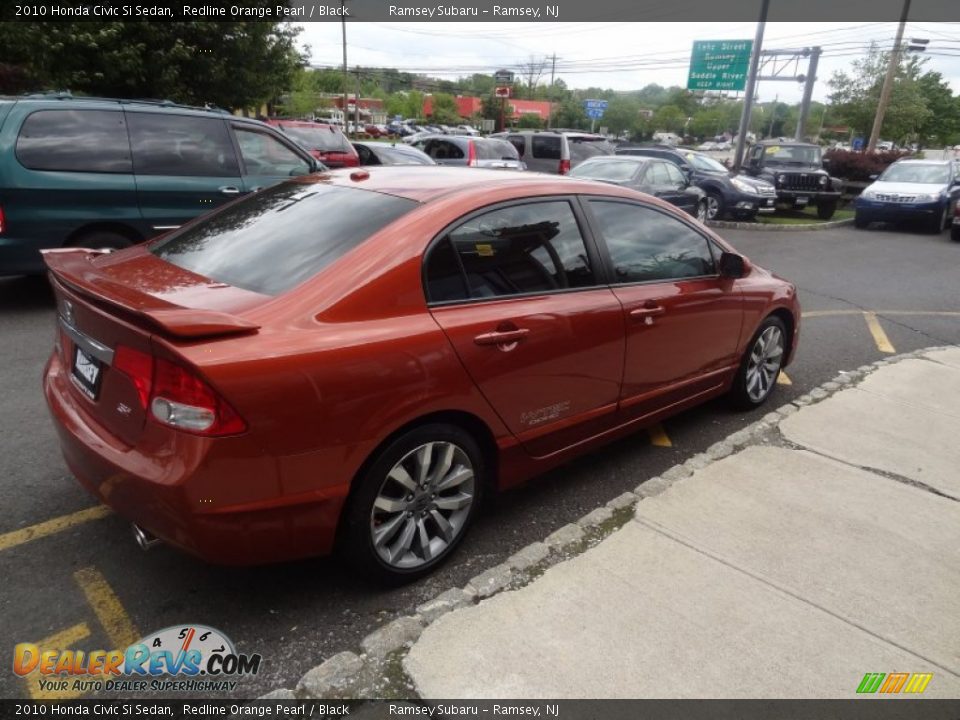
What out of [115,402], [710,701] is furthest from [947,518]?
[115,402]

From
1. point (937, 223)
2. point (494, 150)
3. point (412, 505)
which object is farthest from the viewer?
point (937, 223)

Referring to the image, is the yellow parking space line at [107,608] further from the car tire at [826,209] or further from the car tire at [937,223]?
the car tire at [826,209]

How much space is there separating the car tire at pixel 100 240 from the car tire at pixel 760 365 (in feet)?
17.4

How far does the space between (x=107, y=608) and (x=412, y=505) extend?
1172 mm

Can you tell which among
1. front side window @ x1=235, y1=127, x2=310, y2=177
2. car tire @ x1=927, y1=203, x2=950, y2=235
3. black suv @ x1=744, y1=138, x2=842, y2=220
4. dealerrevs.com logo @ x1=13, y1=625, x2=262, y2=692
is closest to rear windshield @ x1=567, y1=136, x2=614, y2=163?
black suv @ x1=744, y1=138, x2=842, y2=220

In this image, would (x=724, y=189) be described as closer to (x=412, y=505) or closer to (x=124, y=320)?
(x=412, y=505)

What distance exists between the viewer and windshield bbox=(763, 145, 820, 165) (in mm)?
18844

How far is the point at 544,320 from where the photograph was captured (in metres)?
3.00

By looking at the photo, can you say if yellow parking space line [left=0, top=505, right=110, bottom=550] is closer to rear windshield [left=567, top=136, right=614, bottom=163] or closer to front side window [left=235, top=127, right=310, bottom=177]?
front side window [left=235, top=127, right=310, bottom=177]

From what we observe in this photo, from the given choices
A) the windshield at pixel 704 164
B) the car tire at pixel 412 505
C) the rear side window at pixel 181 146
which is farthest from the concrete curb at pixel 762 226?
the car tire at pixel 412 505

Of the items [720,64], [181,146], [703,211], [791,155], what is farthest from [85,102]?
[720,64]

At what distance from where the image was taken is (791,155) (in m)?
19.1

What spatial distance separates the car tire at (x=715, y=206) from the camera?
15.6 meters

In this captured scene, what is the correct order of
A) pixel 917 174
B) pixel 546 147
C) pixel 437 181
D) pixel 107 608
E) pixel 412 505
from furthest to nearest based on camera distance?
pixel 546 147
pixel 917 174
pixel 437 181
pixel 412 505
pixel 107 608
